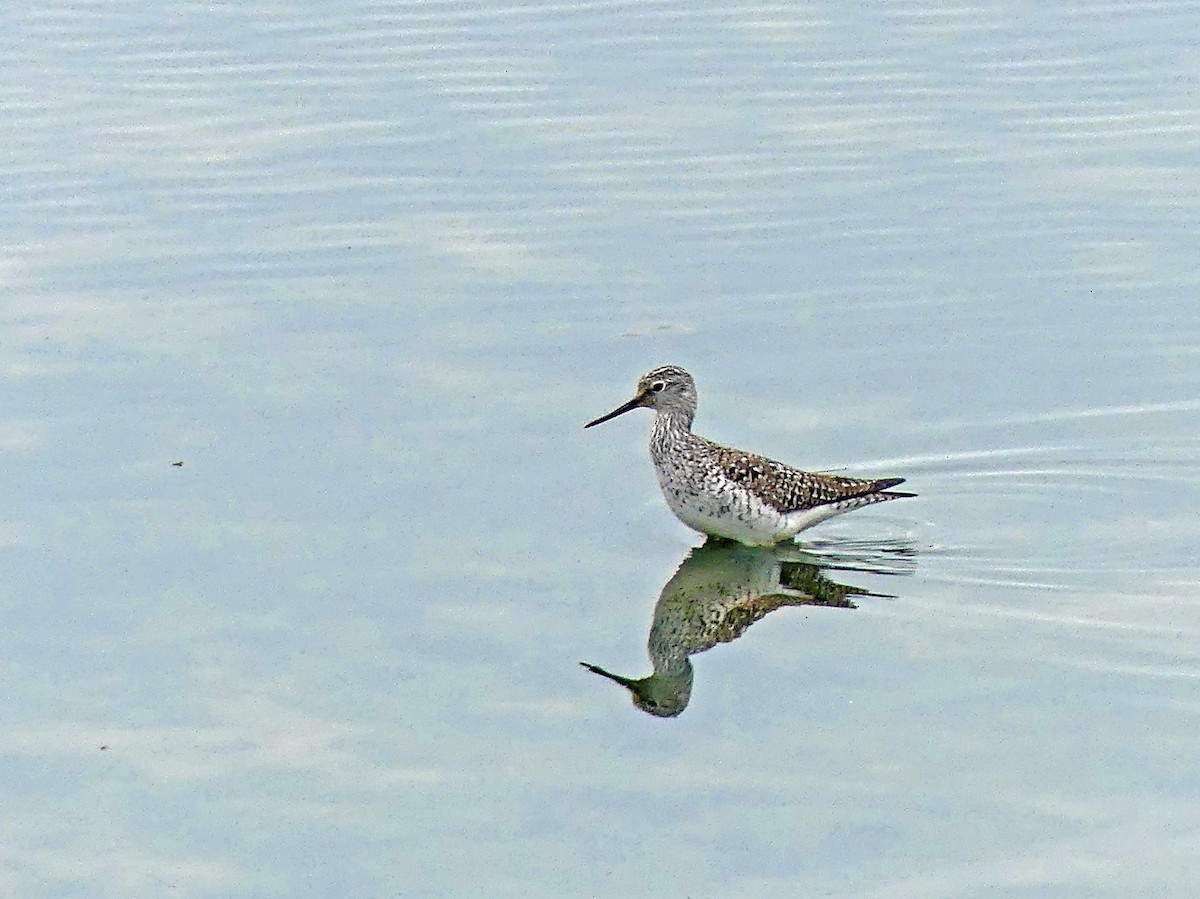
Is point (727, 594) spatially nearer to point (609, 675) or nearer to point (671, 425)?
point (671, 425)

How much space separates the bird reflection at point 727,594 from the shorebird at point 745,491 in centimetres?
16

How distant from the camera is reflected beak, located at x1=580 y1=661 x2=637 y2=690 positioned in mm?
10164

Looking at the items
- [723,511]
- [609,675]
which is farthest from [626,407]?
[609,675]

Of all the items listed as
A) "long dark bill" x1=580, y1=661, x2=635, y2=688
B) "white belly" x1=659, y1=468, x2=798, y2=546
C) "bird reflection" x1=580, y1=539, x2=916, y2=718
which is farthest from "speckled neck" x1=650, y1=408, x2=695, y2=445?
"long dark bill" x1=580, y1=661, x2=635, y2=688

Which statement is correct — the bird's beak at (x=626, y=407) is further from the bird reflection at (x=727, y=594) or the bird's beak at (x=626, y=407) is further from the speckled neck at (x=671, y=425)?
the bird reflection at (x=727, y=594)

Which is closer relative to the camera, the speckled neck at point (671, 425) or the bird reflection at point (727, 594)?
the bird reflection at point (727, 594)

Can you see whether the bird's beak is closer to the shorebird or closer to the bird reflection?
the shorebird

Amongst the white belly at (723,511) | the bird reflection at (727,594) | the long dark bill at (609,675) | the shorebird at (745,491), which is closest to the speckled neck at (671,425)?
the shorebird at (745,491)

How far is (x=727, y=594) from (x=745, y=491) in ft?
2.04

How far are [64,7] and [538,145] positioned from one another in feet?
20.9

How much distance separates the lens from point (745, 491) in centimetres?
1177

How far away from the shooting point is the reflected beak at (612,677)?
33.3 ft

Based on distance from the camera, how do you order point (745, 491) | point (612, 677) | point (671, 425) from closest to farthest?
1. point (612, 677)
2. point (745, 491)
3. point (671, 425)

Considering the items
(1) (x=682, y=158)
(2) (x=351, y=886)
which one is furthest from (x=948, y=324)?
(2) (x=351, y=886)
